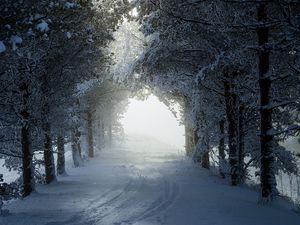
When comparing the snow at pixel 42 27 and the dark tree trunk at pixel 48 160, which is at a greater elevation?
the snow at pixel 42 27

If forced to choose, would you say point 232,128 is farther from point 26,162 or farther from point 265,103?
point 26,162

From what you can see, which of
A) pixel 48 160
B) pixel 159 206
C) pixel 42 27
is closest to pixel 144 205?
pixel 159 206

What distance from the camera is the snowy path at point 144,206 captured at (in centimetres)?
1150

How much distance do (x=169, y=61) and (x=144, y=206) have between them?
694 centimetres

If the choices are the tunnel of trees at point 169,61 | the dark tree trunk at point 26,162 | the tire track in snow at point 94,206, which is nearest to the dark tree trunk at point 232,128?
the tunnel of trees at point 169,61

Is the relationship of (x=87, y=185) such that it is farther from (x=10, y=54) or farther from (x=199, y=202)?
(x=10, y=54)

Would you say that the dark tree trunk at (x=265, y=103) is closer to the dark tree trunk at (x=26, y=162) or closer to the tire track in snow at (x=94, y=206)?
the tire track in snow at (x=94, y=206)

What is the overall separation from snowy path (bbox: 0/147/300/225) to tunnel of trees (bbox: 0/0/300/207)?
1.12m

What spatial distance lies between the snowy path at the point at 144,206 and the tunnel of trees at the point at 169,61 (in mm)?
1124

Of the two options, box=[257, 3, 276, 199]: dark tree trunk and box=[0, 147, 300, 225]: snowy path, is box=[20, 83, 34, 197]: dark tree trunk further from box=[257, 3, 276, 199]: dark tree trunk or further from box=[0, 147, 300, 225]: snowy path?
box=[257, 3, 276, 199]: dark tree trunk

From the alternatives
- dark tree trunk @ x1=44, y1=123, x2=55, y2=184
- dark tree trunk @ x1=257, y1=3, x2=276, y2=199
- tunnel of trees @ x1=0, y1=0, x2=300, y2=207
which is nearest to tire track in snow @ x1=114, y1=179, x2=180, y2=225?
tunnel of trees @ x1=0, y1=0, x2=300, y2=207

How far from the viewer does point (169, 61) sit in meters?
18.2

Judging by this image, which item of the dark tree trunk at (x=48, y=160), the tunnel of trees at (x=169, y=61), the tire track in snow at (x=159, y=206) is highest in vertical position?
the tunnel of trees at (x=169, y=61)

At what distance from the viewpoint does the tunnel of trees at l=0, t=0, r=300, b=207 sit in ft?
39.6
